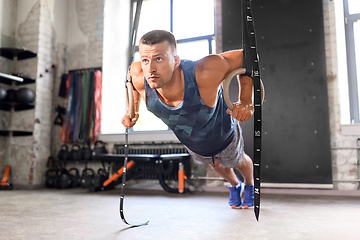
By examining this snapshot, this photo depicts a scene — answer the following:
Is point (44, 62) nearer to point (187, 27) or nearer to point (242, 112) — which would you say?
point (187, 27)

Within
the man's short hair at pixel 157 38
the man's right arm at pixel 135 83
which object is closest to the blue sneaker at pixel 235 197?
the man's right arm at pixel 135 83

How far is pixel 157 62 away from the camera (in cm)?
161

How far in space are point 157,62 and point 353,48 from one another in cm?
406

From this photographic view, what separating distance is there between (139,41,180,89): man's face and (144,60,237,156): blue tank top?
0.17 meters

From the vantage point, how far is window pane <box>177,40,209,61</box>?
5215 millimetres

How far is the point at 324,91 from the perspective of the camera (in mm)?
4047

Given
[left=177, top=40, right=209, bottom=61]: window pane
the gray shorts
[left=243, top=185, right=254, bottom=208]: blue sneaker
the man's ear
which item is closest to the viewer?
the man's ear

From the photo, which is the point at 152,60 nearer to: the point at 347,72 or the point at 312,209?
the point at 312,209

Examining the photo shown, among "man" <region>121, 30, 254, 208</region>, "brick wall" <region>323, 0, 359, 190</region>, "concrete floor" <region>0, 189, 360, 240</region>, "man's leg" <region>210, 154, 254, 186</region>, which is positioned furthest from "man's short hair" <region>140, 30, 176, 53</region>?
"brick wall" <region>323, 0, 359, 190</region>

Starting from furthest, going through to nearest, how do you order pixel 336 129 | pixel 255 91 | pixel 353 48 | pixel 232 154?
pixel 353 48 < pixel 336 129 < pixel 232 154 < pixel 255 91

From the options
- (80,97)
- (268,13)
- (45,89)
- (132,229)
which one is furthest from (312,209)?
(45,89)

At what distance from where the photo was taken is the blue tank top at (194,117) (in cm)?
176

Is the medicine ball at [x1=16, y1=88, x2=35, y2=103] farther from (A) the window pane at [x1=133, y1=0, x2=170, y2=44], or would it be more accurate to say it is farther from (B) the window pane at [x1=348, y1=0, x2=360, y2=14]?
(B) the window pane at [x1=348, y1=0, x2=360, y2=14]

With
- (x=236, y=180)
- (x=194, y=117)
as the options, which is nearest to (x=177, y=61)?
(x=194, y=117)
